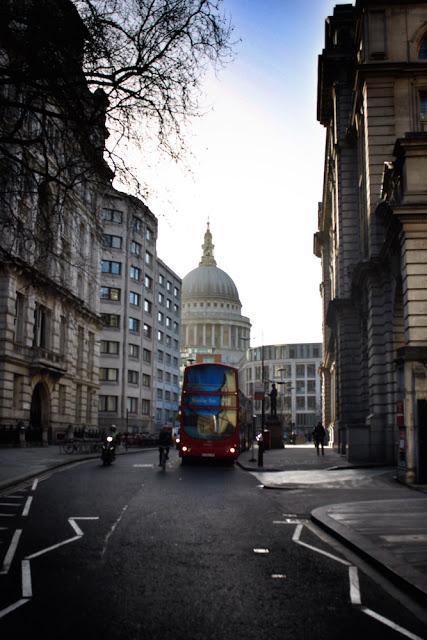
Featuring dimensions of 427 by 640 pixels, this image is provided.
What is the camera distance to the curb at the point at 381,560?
7094mm

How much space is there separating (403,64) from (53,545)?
26612 millimetres

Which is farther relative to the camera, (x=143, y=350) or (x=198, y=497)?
(x=143, y=350)

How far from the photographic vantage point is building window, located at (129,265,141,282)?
8282 centimetres

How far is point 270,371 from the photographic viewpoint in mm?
156625

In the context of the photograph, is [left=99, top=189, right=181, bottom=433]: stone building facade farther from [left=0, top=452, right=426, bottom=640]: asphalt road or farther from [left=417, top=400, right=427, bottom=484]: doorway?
[left=0, top=452, right=426, bottom=640]: asphalt road

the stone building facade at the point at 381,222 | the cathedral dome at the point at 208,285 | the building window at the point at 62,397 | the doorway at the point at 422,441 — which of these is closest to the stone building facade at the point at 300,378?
the cathedral dome at the point at 208,285

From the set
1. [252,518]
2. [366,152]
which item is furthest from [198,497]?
[366,152]

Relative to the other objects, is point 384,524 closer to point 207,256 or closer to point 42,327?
point 42,327

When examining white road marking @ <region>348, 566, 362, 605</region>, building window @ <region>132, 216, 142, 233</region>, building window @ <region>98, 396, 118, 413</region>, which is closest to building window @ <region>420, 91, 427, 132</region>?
building window @ <region>132, 216, 142, 233</region>

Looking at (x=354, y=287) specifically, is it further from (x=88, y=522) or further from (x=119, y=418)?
(x=119, y=418)

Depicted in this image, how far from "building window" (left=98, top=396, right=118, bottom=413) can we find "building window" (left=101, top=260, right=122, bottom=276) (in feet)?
46.1

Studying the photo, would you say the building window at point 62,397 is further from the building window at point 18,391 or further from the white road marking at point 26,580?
the white road marking at point 26,580

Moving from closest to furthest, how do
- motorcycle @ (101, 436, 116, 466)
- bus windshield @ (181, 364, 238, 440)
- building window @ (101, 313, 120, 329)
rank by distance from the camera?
motorcycle @ (101, 436, 116, 466), bus windshield @ (181, 364, 238, 440), building window @ (101, 313, 120, 329)

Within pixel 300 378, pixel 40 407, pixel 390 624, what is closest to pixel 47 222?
pixel 390 624
